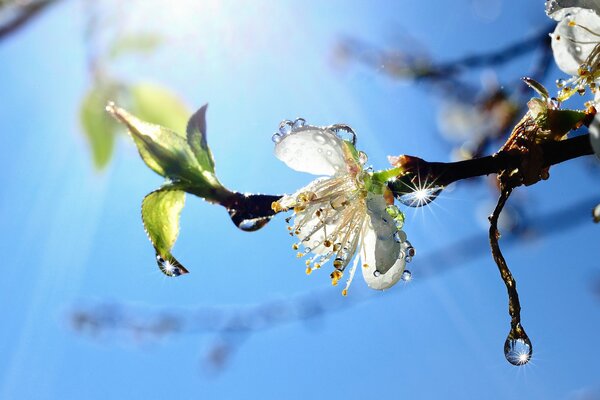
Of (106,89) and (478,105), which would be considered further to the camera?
(478,105)

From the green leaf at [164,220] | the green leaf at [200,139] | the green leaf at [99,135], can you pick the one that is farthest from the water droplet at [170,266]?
the green leaf at [99,135]

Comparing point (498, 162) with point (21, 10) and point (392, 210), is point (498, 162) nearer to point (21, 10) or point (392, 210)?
point (392, 210)

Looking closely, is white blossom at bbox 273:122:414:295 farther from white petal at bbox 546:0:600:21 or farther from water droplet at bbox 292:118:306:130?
white petal at bbox 546:0:600:21

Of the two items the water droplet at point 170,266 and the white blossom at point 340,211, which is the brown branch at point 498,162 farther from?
the water droplet at point 170,266

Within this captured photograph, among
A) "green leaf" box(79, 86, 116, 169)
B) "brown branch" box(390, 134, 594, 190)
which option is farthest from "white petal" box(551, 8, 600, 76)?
"green leaf" box(79, 86, 116, 169)

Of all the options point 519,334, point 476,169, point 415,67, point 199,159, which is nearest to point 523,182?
point 476,169

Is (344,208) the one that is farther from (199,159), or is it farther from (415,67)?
(415,67)
